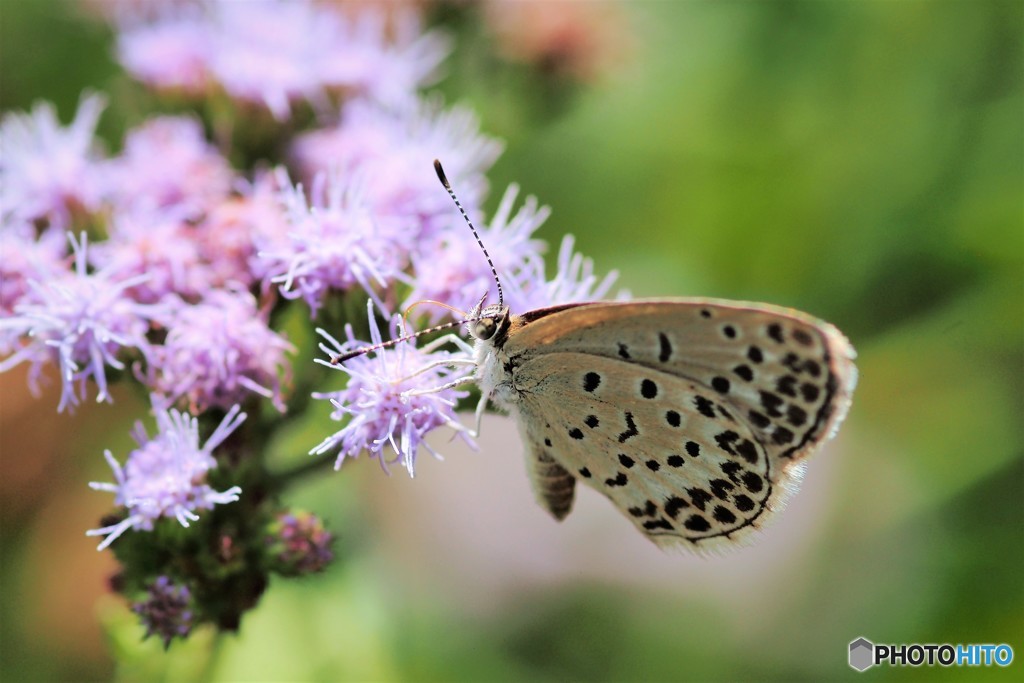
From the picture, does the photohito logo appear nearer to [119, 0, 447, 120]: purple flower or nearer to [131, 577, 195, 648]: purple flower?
[131, 577, 195, 648]: purple flower

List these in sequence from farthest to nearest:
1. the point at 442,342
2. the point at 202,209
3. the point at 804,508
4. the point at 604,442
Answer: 1. the point at 804,508
2. the point at 202,209
3. the point at 442,342
4. the point at 604,442

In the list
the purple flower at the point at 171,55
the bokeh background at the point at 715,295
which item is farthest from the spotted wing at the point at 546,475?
the purple flower at the point at 171,55

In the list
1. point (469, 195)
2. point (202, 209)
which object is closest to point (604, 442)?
point (469, 195)

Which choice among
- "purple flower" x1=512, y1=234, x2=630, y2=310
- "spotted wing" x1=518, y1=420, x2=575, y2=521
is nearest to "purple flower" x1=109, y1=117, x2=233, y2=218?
"purple flower" x1=512, y1=234, x2=630, y2=310

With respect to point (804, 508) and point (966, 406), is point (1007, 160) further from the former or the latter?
point (804, 508)

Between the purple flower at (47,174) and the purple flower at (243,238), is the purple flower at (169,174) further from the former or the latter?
the purple flower at (243,238)

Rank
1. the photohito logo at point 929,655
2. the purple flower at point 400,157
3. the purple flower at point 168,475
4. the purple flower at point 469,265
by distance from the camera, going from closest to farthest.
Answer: the purple flower at point 168,475, the purple flower at point 469,265, the purple flower at point 400,157, the photohito logo at point 929,655
